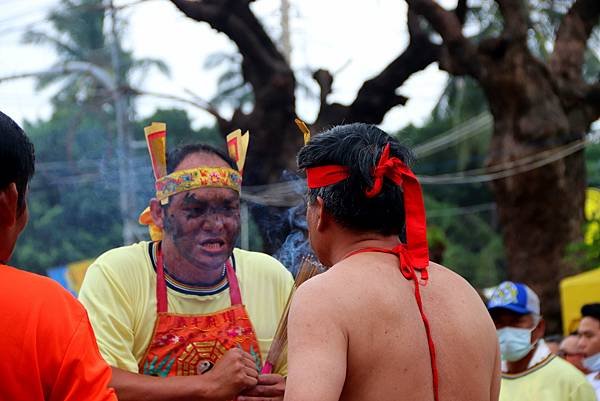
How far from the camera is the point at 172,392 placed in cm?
325

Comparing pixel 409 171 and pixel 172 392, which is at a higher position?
pixel 409 171

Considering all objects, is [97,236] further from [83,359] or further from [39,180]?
[83,359]

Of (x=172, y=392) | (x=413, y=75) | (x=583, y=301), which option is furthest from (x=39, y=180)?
(x=172, y=392)

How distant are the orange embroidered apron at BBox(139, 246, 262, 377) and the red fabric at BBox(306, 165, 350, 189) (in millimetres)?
1062

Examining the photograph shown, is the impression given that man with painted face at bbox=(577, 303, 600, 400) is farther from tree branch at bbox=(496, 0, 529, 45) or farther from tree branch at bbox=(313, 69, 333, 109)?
tree branch at bbox=(496, 0, 529, 45)

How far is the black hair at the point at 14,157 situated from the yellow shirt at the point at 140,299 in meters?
1.19

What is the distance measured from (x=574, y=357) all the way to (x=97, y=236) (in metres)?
27.5

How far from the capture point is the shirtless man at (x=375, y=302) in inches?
93.7

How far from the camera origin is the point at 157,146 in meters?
3.82

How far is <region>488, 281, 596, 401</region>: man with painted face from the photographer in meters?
5.04

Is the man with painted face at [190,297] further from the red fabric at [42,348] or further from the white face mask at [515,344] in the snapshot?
the white face mask at [515,344]

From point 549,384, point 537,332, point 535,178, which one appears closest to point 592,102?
point 535,178

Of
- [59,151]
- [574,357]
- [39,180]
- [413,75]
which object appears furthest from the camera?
[59,151]

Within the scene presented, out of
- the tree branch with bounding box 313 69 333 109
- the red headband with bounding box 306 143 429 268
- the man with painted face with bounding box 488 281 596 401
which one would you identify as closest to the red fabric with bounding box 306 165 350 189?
the red headband with bounding box 306 143 429 268
